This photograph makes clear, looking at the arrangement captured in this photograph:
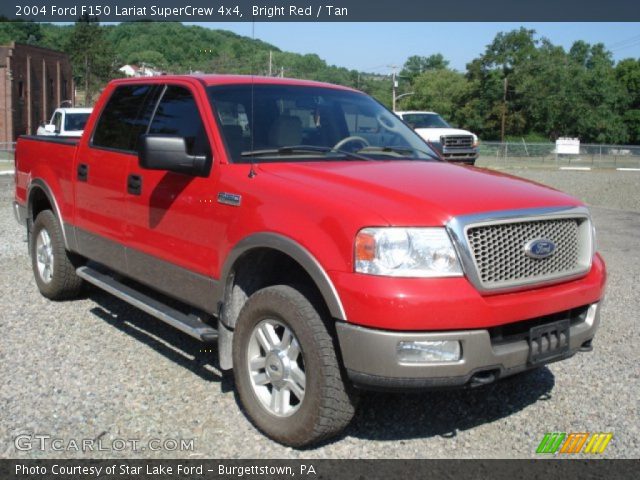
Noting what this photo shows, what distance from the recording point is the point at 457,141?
22.6 meters

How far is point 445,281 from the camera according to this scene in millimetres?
3377

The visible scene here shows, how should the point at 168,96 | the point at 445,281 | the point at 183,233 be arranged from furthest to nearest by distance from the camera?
the point at 168,96
the point at 183,233
the point at 445,281

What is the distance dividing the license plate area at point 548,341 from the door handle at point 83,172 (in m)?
3.76

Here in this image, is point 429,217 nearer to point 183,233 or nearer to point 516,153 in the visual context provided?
point 183,233

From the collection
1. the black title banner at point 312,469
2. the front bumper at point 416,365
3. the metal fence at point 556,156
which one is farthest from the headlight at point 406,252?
the metal fence at point 556,156

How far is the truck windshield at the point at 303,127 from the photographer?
4.51m

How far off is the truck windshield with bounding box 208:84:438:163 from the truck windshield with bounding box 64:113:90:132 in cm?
1708

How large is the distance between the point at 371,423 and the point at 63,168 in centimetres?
361

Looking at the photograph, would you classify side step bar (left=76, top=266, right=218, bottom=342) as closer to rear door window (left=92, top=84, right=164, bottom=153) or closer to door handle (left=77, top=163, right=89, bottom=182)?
door handle (left=77, top=163, right=89, bottom=182)

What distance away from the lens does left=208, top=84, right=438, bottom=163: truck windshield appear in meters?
4.51

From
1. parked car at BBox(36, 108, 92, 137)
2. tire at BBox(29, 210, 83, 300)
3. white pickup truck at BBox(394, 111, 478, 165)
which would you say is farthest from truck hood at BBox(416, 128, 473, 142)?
tire at BBox(29, 210, 83, 300)

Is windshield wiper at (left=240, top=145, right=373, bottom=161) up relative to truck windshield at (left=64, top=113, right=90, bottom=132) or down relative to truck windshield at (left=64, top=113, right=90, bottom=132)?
down

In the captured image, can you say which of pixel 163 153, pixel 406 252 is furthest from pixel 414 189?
pixel 163 153

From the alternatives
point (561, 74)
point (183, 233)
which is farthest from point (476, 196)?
point (561, 74)
